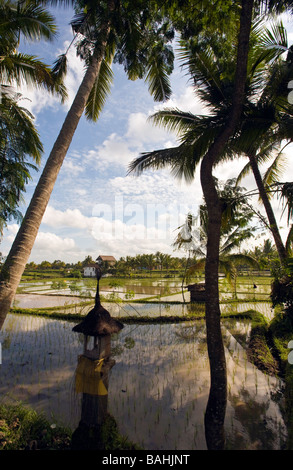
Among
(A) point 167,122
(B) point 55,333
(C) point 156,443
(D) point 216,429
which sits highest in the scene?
(A) point 167,122

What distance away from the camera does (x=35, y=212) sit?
10.3 ft

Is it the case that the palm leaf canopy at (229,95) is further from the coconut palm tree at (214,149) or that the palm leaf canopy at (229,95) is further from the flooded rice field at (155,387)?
the flooded rice field at (155,387)

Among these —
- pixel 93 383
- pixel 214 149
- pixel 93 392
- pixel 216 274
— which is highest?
pixel 214 149

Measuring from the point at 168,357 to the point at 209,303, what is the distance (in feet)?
11.3

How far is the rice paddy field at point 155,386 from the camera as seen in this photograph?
10.9 ft

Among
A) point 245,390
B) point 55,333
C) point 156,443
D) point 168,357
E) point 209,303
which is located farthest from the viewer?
point 55,333

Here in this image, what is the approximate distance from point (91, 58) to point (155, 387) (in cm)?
622

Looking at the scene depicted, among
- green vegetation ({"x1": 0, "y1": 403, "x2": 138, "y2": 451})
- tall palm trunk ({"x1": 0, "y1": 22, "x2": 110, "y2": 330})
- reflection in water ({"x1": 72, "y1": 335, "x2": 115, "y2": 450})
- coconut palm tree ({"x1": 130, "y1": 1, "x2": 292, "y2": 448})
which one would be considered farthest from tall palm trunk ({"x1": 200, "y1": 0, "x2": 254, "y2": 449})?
tall palm trunk ({"x1": 0, "y1": 22, "x2": 110, "y2": 330})

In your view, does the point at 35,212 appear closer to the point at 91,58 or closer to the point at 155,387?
the point at 91,58

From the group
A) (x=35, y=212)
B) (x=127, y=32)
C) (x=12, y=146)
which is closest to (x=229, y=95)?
(x=127, y=32)

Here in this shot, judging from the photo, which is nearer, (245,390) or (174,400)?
(174,400)
